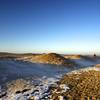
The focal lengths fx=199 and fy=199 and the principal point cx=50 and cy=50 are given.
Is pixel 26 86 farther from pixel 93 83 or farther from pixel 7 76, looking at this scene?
pixel 93 83

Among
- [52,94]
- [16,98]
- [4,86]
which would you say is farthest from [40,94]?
[4,86]

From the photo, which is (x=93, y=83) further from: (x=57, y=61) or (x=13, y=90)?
(x=57, y=61)

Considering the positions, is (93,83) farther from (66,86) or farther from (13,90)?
(13,90)

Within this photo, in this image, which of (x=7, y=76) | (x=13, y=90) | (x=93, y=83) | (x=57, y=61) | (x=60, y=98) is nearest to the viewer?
(x=60, y=98)

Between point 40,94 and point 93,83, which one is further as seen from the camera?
point 93,83

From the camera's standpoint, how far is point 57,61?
31000mm

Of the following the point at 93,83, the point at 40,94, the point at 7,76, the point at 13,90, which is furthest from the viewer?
A: the point at 7,76

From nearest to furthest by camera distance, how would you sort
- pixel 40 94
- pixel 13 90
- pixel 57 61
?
1. pixel 40 94
2. pixel 13 90
3. pixel 57 61

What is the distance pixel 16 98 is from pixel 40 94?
152 centimetres

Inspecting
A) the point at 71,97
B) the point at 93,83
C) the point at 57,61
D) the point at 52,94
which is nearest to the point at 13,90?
the point at 52,94

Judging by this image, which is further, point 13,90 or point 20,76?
point 20,76

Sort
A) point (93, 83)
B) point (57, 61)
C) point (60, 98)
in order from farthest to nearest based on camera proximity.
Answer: point (57, 61) < point (93, 83) < point (60, 98)

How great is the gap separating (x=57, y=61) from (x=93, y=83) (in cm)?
1648

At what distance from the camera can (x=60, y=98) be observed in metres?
11.7
